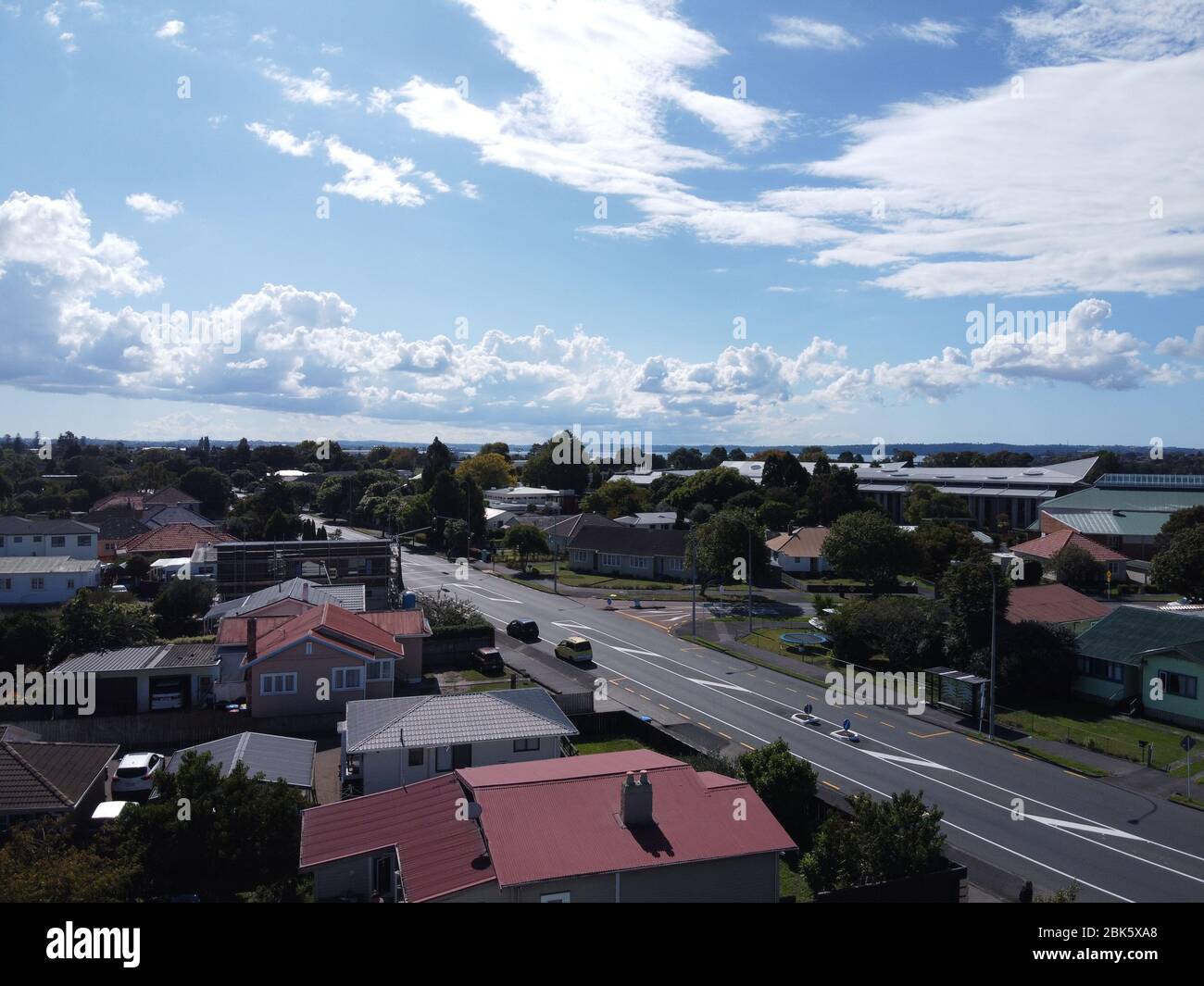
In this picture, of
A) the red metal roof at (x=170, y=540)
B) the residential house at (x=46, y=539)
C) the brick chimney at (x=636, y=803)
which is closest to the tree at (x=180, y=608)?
the residential house at (x=46, y=539)

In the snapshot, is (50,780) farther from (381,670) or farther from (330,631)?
(381,670)

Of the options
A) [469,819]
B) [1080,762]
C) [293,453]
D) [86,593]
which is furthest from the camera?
[293,453]

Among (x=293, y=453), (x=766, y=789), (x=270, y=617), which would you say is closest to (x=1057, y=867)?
(x=766, y=789)

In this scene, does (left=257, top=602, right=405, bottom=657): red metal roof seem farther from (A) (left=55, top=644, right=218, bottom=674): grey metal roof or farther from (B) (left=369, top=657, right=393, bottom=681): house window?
(A) (left=55, top=644, right=218, bottom=674): grey metal roof

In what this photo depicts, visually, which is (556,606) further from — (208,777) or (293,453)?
(293,453)

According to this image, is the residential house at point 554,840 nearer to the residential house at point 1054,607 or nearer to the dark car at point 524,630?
the dark car at point 524,630

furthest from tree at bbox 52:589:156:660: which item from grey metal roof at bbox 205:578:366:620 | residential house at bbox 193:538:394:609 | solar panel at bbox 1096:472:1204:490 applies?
solar panel at bbox 1096:472:1204:490

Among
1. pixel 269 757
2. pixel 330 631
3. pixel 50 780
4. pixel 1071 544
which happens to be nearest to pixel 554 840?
pixel 269 757
